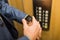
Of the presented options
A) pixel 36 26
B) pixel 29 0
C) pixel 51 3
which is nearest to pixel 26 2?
pixel 29 0

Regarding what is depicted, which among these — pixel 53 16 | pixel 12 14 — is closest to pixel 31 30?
pixel 12 14

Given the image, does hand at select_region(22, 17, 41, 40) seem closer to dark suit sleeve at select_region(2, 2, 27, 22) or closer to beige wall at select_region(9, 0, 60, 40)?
dark suit sleeve at select_region(2, 2, 27, 22)

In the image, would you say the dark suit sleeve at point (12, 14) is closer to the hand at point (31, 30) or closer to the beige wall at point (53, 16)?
the hand at point (31, 30)

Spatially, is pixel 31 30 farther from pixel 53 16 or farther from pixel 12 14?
pixel 53 16

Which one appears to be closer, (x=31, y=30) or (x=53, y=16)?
(x=31, y=30)

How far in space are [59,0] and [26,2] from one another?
0.82ft

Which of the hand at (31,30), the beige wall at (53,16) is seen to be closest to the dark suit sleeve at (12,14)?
the hand at (31,30)

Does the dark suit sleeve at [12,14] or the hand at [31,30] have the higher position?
the dark suit sleeve at [12,14]

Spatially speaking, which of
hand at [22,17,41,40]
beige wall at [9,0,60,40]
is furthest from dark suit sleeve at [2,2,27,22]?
beige wall at [9,0,60,40]

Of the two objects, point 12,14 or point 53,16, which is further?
point 53,16

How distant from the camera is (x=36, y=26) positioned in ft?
2.64

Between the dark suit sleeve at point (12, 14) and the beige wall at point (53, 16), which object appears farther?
the beige wall at point (53, 16)

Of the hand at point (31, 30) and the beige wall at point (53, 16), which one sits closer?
the hand at point (31, 30)

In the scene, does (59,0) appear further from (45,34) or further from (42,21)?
(45,34)
